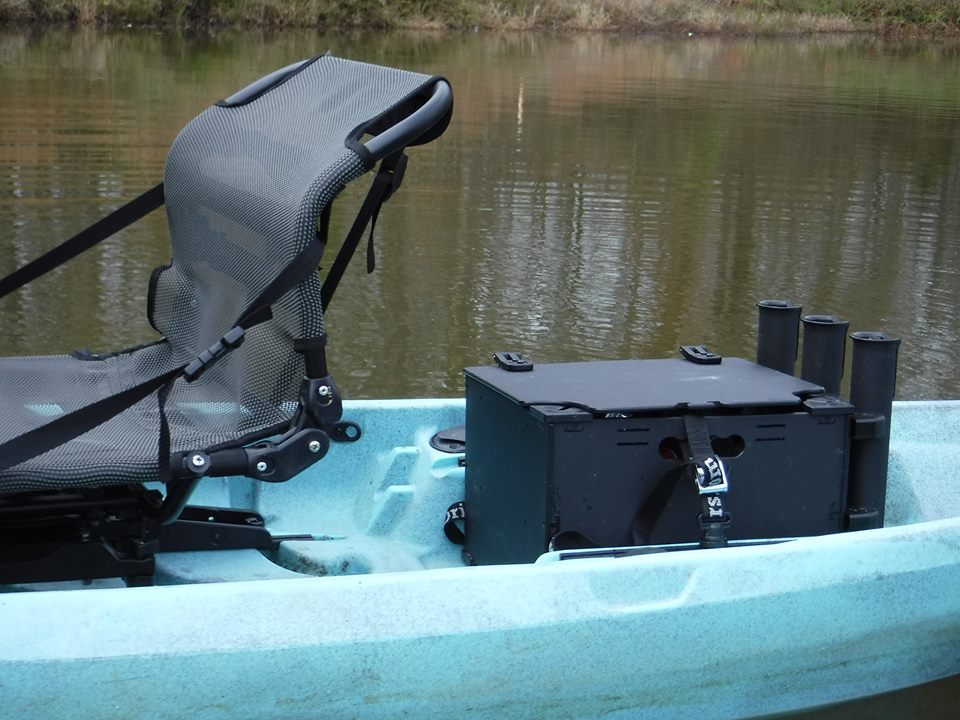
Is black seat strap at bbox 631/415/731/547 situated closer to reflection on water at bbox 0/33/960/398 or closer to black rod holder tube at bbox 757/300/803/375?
black rod holder tube at bbox 757/300/803/375

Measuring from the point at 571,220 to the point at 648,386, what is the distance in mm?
6528

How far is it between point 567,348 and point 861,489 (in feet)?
11.2

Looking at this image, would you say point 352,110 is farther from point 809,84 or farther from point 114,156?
point 809,84

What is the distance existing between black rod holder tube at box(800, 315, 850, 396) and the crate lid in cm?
9

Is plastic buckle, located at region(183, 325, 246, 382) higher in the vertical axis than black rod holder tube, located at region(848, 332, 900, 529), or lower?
higher

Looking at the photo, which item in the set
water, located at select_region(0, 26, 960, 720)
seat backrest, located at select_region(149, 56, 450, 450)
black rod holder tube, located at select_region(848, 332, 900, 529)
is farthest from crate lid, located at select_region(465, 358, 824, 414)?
water, located at select_region(0, 26, 960, 720)

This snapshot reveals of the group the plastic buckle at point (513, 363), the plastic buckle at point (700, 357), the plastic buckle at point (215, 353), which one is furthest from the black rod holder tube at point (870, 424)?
the plastic buckle at point (215, 353)

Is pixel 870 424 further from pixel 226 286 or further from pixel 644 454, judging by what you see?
pixel 226 286

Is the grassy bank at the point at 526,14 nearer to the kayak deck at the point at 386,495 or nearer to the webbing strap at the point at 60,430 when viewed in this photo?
the kayak deck at the point at 386,495

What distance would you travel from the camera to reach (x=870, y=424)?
3148 millimetres

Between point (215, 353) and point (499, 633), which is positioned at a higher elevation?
point (215, 353)

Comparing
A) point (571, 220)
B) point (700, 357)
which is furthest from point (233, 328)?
point (571, 220)

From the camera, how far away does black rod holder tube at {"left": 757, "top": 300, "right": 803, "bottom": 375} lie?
11.3 ft

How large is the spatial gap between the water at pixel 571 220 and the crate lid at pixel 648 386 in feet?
Result: 2.58
